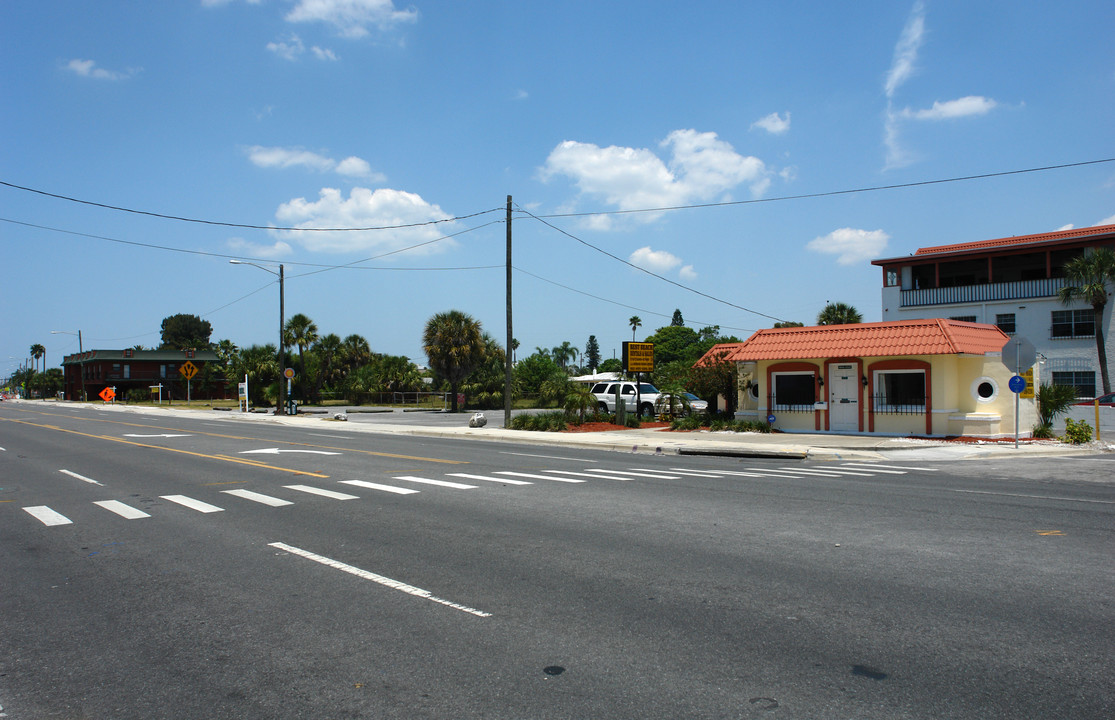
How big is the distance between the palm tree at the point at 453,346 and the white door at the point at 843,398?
2570 centimetres

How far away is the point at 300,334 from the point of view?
194 feet

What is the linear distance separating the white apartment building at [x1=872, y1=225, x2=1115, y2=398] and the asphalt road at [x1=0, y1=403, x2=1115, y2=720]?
92.1ft

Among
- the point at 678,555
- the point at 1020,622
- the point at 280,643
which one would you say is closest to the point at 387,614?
the point at 280,643

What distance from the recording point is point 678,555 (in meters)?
7.22

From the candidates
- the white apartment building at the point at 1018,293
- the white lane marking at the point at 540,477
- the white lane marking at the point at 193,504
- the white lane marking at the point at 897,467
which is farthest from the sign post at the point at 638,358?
the white lane marking at the point at 193,504

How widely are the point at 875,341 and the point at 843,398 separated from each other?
213cm

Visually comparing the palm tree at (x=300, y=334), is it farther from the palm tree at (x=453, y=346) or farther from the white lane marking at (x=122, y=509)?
the white lane marking at (x=122, y=509)

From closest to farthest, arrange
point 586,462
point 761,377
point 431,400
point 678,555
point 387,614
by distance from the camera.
A: 1. point 387,614
2. point 678,555
3. point 586,462
4. point 761,377
5. point 431,400

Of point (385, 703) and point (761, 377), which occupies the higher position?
point (761, 377)

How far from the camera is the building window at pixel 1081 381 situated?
34.3 meters

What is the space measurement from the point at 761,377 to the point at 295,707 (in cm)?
2354

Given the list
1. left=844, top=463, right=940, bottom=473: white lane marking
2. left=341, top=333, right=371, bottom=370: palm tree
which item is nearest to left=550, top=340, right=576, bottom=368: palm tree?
left=341, top=333, right=371, bottom=370: palm tree

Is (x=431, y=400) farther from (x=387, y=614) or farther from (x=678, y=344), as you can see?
(x=678, y=344)

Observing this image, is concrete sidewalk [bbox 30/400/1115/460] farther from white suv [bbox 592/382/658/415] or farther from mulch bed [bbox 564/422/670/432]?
white suv [bbox 592/382/658/415]
